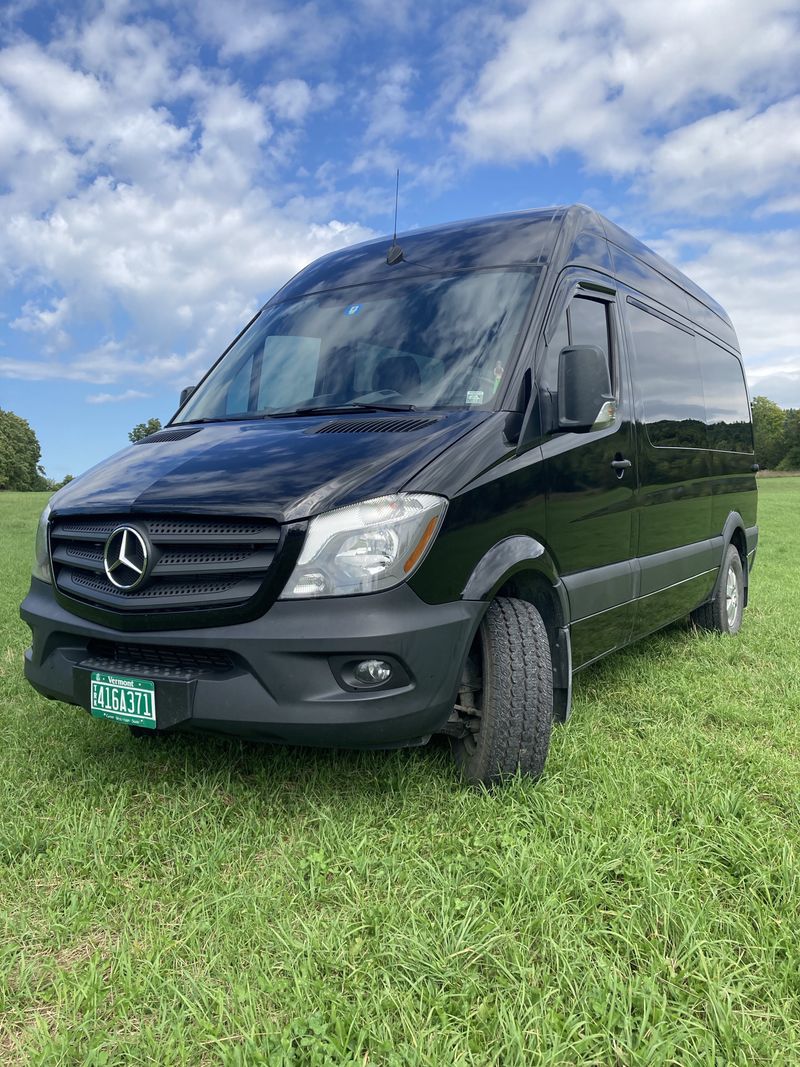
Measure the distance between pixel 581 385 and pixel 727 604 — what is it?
3.77 m

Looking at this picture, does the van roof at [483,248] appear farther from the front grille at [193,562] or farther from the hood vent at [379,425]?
the front grille at [193,562]

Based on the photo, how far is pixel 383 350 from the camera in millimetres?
3697

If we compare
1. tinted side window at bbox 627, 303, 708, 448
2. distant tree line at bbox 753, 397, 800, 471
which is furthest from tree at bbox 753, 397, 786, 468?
tinted side window at bbox 627, 303, 708, 448

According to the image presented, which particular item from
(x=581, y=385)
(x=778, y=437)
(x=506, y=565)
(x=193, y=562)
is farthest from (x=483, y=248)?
(x=778, y=437)

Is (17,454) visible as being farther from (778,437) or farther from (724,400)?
(778,437)

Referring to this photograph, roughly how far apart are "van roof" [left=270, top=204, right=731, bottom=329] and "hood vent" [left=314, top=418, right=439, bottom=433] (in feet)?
3.23

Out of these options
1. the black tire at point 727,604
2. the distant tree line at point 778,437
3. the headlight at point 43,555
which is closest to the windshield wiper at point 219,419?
the headlight at point 43,555

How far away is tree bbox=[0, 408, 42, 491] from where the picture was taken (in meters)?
63.5

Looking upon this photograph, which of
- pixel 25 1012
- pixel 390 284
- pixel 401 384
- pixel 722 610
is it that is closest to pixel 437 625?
pixel 401 384

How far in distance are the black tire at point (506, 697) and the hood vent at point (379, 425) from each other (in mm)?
714

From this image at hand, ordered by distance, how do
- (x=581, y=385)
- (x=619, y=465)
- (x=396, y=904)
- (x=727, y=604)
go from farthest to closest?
(x=727, y=604) → (x=619, y=465) → (x=581, y=385) → (x=396, y=904)

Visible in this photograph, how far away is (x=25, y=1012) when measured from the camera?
2.03 m

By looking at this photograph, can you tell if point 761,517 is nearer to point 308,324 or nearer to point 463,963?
point 308,324

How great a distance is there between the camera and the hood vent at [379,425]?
3092 mm
